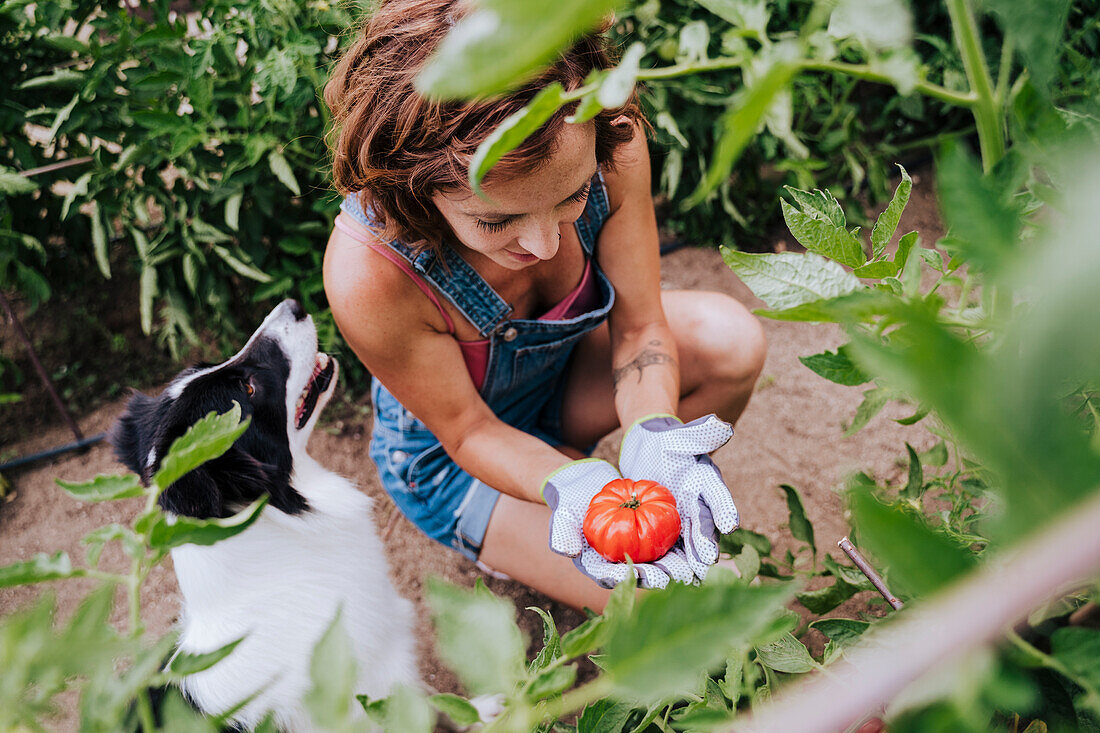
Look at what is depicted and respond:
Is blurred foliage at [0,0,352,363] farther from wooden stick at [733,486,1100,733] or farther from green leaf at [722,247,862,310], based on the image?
wooden stick at [733,486,1100,733]

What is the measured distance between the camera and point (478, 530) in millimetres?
1757

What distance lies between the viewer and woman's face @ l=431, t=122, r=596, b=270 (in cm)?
113

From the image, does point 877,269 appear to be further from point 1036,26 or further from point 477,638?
point 477,638

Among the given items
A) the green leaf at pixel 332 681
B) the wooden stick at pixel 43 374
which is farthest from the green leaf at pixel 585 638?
the wooden stick at pixel 43 374

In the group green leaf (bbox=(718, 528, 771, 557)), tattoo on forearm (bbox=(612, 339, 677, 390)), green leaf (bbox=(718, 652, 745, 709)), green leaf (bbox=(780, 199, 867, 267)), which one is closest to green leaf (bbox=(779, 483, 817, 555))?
green leaf (bbox=(718, 528, 771, 557))

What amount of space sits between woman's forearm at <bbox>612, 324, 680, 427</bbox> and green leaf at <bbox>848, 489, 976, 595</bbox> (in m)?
1.33

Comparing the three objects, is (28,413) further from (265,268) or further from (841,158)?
(841,158)

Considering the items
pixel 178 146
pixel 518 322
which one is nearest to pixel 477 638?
pixel 518 322

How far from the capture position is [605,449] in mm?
2463

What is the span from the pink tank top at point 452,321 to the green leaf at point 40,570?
108 cm

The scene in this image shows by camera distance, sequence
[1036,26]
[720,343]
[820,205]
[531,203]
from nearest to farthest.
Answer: [1036,26] < [820,205] < [531,203] < [720,343]

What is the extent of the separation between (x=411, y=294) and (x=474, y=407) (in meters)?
0.32

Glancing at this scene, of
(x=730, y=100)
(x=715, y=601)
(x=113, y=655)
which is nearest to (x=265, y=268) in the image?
(x=730, y=100)

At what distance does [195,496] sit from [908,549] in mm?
1397
